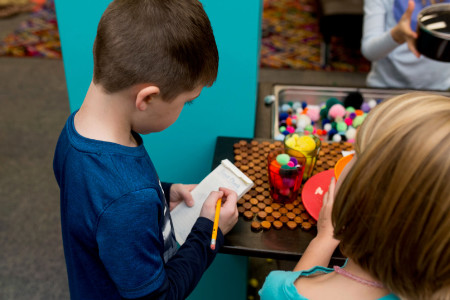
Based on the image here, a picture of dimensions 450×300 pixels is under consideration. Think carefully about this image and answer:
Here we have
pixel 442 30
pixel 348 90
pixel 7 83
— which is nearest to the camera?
pixel 442 30

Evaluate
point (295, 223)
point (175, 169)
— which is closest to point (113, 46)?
point (295, 223)

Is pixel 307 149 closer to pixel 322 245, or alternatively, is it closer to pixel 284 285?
pixel 322 245

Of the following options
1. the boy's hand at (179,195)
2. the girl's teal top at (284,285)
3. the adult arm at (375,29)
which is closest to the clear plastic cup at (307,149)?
the boy's hand at (179,195)

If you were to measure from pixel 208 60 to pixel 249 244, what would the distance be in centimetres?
45

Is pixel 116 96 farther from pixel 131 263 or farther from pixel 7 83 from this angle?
pixel 7 83

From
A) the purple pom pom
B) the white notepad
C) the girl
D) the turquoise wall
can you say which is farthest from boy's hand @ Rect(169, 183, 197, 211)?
the purple pom pom

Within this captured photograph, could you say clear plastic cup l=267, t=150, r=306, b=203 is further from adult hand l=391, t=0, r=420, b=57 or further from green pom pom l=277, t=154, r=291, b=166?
adult hand l=391, t=0, r=420, b=57

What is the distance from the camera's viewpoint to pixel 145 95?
74cm

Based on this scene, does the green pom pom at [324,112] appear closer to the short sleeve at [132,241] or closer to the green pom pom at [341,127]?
the green pom pom at [341,127]

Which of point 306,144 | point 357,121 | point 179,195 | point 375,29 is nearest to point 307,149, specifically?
point 306,144

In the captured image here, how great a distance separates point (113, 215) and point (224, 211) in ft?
1.05

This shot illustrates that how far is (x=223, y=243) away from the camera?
99 centimetres

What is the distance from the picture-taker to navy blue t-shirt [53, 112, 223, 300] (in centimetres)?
73

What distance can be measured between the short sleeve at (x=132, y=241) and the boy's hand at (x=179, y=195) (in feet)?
0.95
